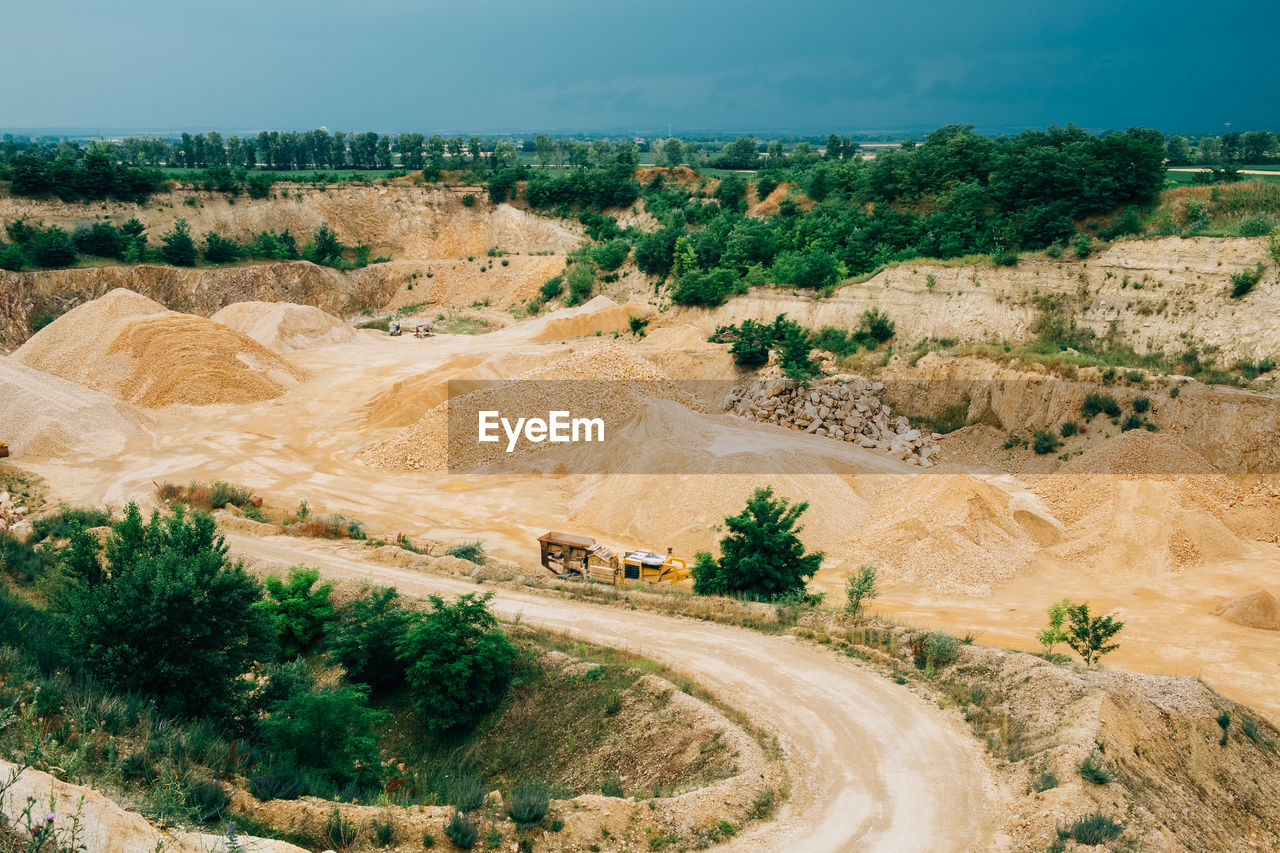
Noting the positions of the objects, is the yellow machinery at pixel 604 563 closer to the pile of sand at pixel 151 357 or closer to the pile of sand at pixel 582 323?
the pile of sand at pixel 151 357

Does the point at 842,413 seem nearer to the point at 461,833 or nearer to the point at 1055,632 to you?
the point at 1055,632

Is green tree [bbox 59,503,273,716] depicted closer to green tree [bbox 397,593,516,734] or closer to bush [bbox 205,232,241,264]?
green tree [bbox 397,593,516,734]

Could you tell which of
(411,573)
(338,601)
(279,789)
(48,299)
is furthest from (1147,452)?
(48,299)

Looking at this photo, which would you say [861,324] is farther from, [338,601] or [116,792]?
[116,792]

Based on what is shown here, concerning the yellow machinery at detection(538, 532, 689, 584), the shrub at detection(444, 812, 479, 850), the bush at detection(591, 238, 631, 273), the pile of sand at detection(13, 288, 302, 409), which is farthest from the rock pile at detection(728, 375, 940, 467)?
the bush at detection(591, 238, 631, 273)

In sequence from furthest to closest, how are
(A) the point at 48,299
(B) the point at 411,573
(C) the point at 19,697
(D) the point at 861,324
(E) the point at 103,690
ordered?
(A) the point at 48,299, (D) the point at 861,324, (B) the point at 411,573, (E) the point at 103,690, (C) the point at 19,697
